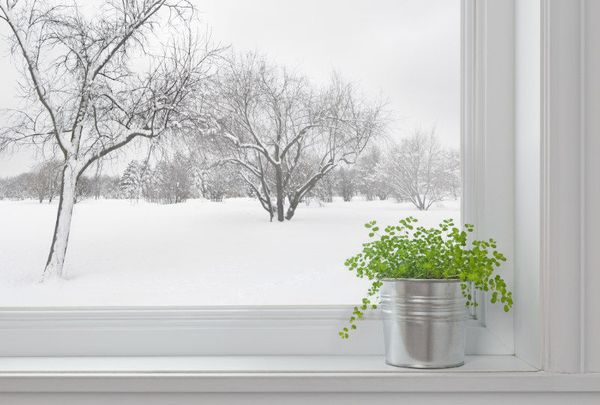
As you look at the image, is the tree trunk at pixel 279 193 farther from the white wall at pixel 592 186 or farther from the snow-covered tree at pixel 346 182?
the white wall at pixel 592 186

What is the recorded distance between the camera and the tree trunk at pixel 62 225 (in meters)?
1.81

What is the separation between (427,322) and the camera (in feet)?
5.11

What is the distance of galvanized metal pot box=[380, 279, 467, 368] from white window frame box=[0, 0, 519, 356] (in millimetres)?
172

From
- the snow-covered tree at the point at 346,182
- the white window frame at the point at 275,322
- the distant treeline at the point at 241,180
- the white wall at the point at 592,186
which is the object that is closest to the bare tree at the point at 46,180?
the distant treeline at the point at 241,180

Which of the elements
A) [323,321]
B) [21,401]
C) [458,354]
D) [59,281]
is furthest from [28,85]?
[458,354]

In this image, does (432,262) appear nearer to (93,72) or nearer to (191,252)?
(191,252)

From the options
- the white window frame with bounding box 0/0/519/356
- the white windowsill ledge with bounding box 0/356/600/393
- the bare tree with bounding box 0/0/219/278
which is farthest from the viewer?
the bare tree with bounding box 0/0/219/278

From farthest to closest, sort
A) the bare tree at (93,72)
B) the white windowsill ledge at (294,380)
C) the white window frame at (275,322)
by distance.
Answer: the bare tree at (93,72), the white window frame at (275,322), the white windowsill ledge at (294,380)

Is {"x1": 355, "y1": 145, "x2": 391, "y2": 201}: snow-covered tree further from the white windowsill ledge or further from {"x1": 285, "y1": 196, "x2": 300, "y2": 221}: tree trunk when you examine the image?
the white windowsill ledge

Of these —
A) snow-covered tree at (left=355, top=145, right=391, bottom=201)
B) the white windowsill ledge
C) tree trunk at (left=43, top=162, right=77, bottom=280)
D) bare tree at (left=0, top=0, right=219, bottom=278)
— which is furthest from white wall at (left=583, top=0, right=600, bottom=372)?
tree trunk at (left=43, top=162, right=77, bottom=280)

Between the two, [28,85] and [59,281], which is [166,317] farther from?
[28,85]

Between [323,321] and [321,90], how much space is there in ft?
1.82

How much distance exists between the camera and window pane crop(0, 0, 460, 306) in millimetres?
1821

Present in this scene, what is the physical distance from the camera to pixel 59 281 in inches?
70.9
